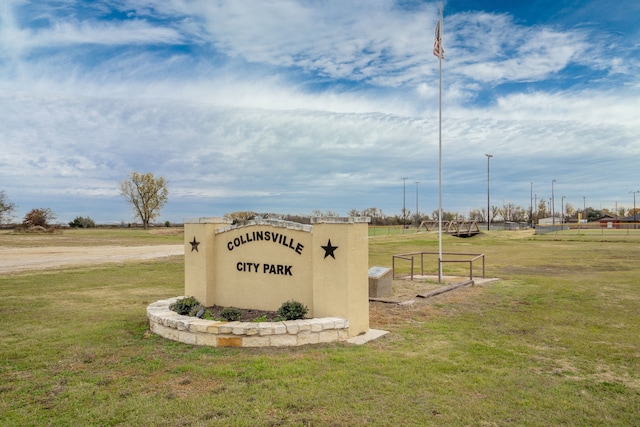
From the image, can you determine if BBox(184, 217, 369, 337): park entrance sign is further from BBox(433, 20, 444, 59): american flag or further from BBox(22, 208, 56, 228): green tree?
BBox(22, 208, 56, 228): green tree

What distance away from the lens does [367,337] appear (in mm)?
6840

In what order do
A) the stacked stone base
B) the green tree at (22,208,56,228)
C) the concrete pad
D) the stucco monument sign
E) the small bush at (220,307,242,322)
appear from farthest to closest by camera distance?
the green tree at (22,208,56,228) < the small bush at (220,307,242,322) < the concrete pad < the stucco monument sign < the stacked stone base

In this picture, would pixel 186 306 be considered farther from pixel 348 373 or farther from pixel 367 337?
pixel 348 373

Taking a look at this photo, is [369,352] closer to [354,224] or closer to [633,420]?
[354,224]

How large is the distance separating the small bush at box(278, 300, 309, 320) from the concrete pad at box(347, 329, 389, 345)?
2.80 ft

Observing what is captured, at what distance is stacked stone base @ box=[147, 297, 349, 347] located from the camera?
6.27 meters

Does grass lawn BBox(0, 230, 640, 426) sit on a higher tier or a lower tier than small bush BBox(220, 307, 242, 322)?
lower

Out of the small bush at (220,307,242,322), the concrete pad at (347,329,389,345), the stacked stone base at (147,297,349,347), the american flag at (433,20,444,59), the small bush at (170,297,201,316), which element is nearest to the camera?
→ the stacked stone base at (147,297,349,347)

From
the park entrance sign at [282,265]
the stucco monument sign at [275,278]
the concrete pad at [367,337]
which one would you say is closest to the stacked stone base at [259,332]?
the stucco monument sign at [275,278]

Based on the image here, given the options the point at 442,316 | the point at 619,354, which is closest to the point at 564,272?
the point at 442,316

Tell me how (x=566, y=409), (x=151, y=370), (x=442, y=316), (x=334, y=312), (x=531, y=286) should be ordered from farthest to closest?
(x=531, y=286) → (x=442, y=316) → (x=334, y=312) → (x=151, y=370) → (x=566, y=409)

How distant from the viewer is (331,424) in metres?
3.89

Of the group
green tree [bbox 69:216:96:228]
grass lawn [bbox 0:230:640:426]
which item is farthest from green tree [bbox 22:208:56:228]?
grass lawn [bbox 0:230:640:426]

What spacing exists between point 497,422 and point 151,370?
3972 millimetres
